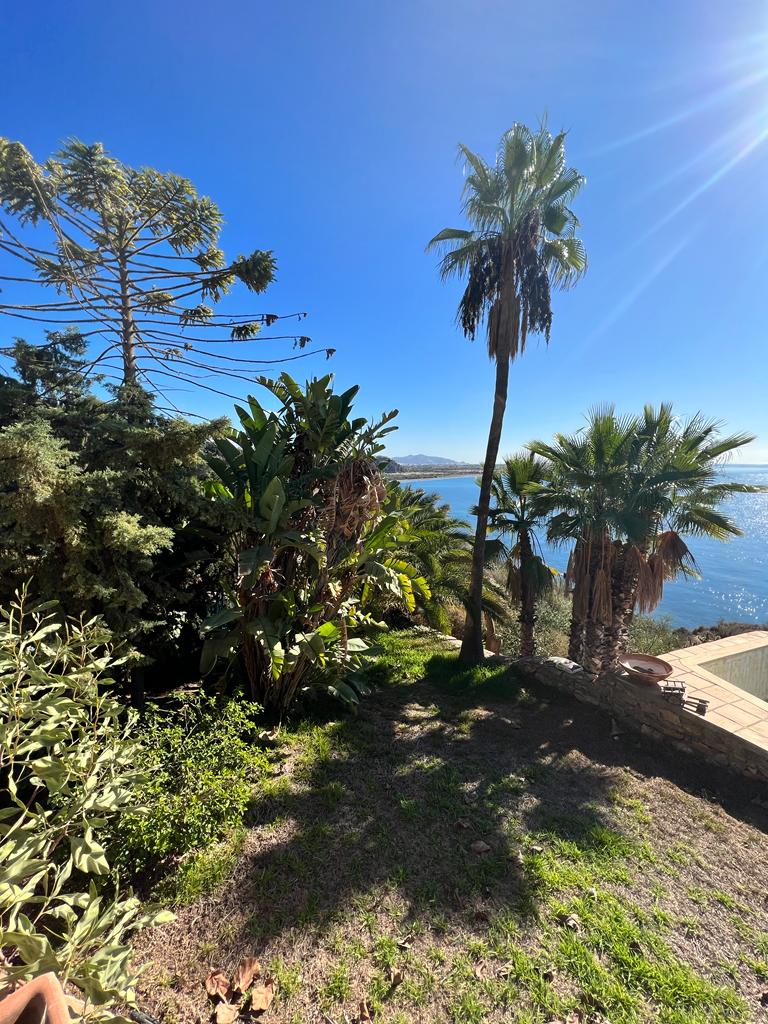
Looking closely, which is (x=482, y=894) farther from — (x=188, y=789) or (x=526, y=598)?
(x=526, y=598)

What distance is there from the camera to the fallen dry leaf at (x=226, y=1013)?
2.43 m

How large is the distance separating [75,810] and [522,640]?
10.8 meters

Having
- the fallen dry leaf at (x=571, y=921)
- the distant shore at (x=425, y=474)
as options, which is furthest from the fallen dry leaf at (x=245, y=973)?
the distant shore at (x=425, y=474)

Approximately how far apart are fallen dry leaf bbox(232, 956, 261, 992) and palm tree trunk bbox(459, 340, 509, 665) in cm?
673

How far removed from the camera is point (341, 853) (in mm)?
3766

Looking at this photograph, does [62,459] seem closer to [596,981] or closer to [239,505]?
[239,505]

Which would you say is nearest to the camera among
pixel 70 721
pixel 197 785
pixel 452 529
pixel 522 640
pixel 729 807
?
pixel 70 721

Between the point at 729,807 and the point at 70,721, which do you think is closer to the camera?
the point at 70,721

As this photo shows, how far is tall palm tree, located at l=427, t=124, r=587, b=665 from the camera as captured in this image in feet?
25.8

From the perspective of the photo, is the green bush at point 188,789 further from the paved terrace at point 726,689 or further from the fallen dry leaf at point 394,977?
the paved terrace at point 726,689

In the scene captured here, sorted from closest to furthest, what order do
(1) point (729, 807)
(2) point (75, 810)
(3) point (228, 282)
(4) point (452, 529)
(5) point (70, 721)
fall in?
(2) point (75, 810) → (5) point (70, 721) → (1) point (729, 807) → (3) point (228, 282) → (4) point (452, 529)

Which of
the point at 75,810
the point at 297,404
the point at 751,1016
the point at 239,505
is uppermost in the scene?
the point at 297,404

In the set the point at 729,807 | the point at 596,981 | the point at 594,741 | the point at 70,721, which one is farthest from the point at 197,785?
the point at 729,807

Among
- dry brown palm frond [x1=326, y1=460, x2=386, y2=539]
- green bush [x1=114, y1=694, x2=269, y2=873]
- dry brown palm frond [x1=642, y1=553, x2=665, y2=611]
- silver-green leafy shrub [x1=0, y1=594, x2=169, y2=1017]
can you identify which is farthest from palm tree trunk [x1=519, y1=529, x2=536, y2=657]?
silver-green leafy shrub [x1=0, y1=594, x2=169, y2=1017]
